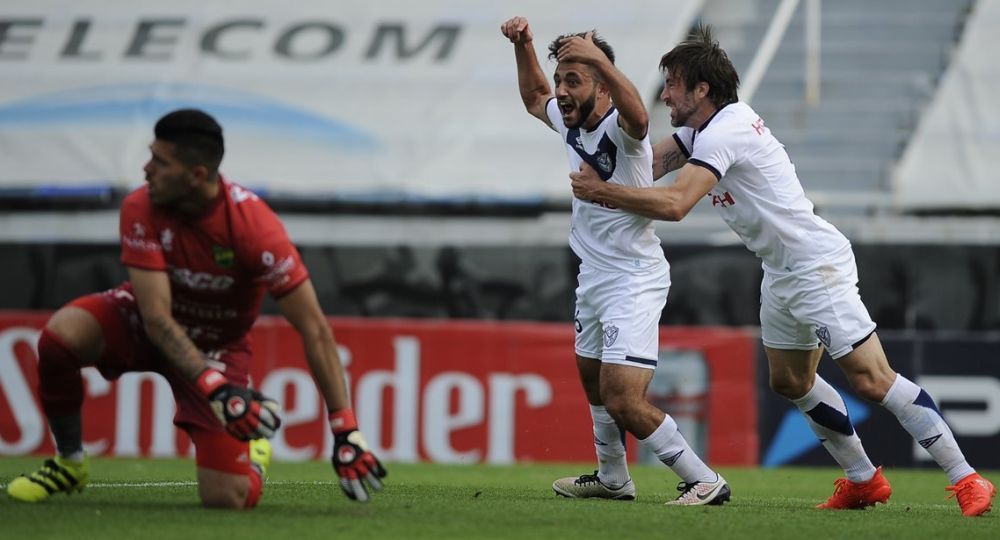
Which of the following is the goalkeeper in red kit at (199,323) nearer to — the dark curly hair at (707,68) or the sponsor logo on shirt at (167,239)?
the sponsor logo on shirt at (167,239)

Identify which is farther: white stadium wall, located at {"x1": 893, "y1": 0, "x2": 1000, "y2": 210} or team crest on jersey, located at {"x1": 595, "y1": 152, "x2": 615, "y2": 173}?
white stadium wall, located at {"x1": 893, "y1": 0, "x2": 1000, "y2": 210}

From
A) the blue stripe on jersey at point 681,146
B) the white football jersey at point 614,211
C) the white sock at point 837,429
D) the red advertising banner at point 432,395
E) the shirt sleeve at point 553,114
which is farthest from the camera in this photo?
the red advertising banner at point 432,395

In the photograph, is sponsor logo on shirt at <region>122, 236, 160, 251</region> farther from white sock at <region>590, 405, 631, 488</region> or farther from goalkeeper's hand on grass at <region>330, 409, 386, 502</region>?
white sock at <region>590, 405, 631, 488</region>

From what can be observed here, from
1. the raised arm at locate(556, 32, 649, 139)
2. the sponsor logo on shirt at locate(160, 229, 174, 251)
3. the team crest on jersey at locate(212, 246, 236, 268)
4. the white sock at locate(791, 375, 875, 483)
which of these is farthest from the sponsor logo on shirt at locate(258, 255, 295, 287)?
the white sock at locate(791, 375, 875, 483)

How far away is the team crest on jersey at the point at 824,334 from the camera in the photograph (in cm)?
728

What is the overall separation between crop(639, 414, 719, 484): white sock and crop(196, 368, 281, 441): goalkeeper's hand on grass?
2.17 m

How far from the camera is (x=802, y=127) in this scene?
17.9 meters

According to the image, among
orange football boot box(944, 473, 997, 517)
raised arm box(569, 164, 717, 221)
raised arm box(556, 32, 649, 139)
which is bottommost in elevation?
orange football boot box(944, 473, 997, 517)

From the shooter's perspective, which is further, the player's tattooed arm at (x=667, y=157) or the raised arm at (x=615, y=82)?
the player's tattooed arm at (x=667, y=157)

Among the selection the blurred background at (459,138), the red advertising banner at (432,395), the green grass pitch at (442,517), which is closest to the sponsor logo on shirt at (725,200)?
the green grass pitch at (442,517)

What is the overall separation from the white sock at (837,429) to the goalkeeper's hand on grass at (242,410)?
3.08 meters

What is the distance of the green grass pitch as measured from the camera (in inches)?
229

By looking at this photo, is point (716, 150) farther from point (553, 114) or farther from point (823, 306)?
point (553, 114)

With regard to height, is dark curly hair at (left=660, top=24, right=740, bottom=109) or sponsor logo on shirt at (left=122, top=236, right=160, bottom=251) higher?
dark curly hair at (left=660, top=24, right=740, bottom=109)
